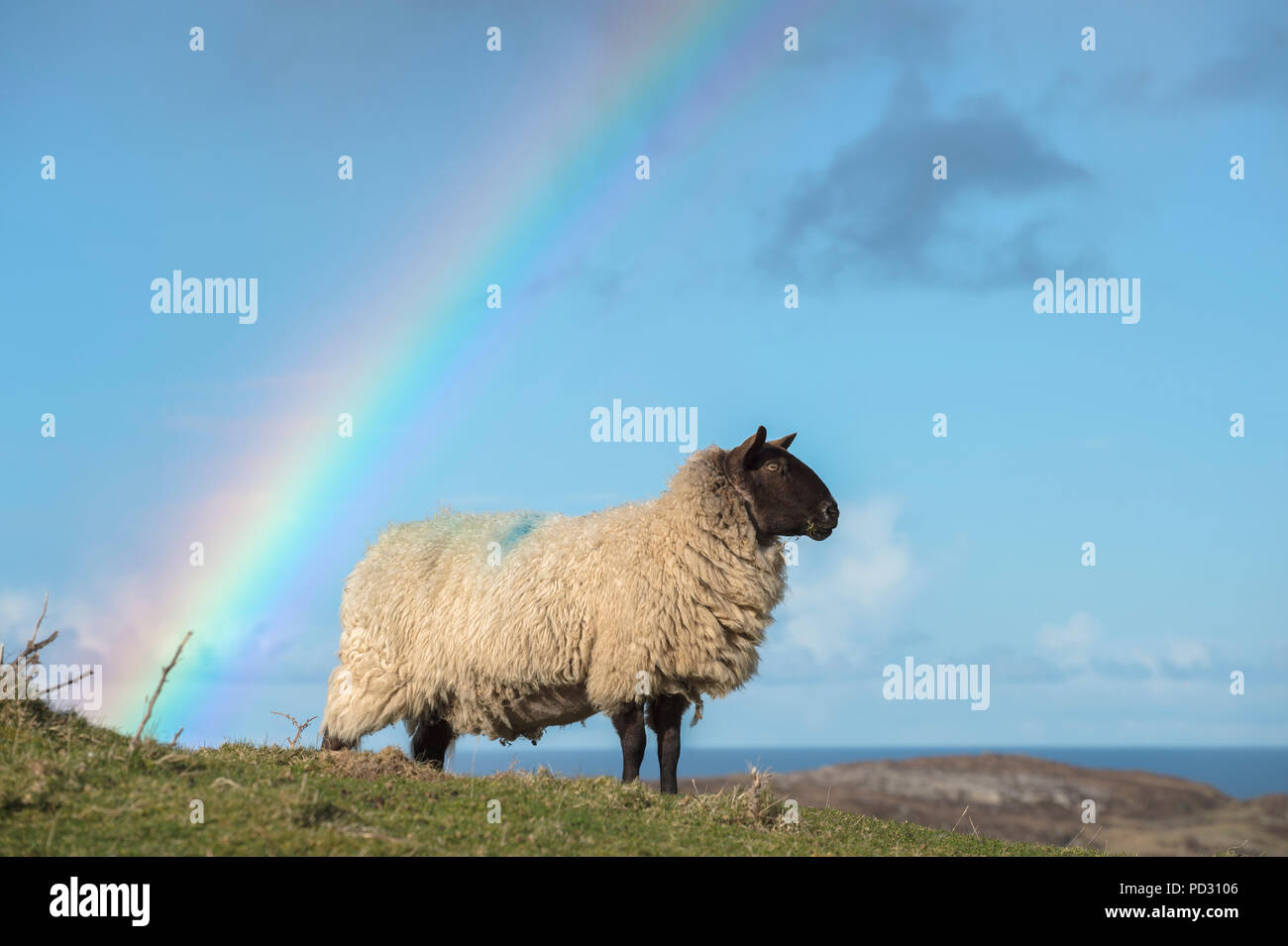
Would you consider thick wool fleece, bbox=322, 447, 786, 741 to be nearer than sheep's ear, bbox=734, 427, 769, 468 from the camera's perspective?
Yes

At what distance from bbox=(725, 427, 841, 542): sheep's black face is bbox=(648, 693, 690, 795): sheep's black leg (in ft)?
8.17

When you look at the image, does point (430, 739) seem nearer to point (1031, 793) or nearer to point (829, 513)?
point (829, 513)

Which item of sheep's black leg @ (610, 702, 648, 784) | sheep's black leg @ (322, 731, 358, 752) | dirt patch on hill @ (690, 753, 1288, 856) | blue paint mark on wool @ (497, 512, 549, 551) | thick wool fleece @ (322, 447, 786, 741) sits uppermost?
blue paint mark on wool @ (497, 512, 549, 551)

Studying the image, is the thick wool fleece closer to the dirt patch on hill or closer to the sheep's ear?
the sheep's ear

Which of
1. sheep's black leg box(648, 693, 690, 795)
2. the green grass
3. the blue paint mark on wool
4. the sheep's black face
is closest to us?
the green grass

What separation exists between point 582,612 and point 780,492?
2948 millimetres

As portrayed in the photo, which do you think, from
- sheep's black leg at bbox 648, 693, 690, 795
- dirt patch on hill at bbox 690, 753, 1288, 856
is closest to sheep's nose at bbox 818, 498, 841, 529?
sheep's black leg at bbox 648, 693, 690, 795

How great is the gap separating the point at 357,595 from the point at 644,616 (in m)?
4.70

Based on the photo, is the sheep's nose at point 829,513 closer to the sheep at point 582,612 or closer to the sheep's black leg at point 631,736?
the sheep at point 582,612

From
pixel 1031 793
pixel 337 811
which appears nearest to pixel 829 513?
pixel 337 811

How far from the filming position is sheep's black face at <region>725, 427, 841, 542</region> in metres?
14.6

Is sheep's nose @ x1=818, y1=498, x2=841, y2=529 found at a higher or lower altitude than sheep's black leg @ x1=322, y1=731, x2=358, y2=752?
higher

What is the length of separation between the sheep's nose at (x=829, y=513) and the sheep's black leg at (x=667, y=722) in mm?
2876
